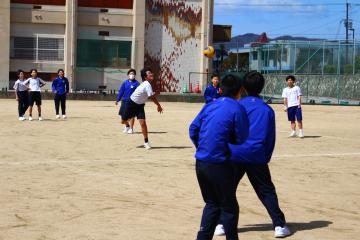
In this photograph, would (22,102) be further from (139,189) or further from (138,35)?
(138,35)

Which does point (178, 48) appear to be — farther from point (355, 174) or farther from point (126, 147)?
point (355, 174)

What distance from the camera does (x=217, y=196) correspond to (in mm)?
6297

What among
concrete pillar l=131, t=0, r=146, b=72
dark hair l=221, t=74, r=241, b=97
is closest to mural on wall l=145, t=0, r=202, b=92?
concrete pillar l=131, t=0, r=146, b=72

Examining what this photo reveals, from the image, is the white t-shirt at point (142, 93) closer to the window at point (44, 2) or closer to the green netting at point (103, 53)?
the green netting at point (103, 53)

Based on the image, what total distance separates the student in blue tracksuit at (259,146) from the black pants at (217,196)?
2.25 feet

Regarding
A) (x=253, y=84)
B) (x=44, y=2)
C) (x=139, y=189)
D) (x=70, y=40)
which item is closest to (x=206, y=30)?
(x=70, y=40)

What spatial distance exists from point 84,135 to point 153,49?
1428 inches

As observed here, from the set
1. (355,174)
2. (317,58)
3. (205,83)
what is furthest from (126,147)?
(205,83)

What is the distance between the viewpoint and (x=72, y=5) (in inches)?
2026

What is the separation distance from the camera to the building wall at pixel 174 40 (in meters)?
54.3

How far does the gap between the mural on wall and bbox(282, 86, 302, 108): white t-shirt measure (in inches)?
1395

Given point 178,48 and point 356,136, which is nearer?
point 356,136

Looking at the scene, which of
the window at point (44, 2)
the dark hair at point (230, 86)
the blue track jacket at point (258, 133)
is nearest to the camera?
the dark hair at point (230, 86)

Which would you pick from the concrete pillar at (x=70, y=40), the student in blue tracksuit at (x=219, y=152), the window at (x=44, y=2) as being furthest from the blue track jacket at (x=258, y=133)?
the window at (x=44, y=2)
